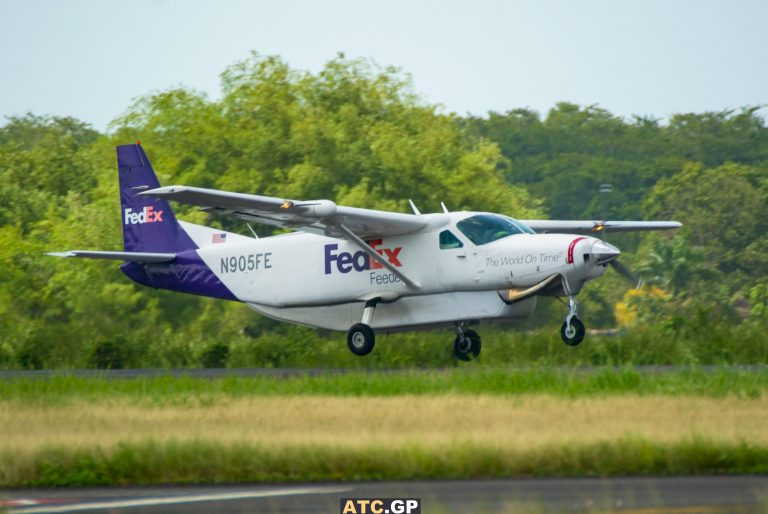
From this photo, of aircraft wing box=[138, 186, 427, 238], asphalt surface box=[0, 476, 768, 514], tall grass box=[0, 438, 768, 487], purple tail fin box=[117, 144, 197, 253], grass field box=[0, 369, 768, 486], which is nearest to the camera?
asphalt surface box=[0, 476, 768, 514]

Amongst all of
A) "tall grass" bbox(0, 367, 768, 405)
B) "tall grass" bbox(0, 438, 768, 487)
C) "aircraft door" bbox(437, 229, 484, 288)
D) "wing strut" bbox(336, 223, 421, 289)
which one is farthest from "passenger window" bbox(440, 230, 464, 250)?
"tall grass" bbox(0, 438, 768, 487)

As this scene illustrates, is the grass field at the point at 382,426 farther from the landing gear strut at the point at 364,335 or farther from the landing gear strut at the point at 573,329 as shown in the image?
the landing gear strut at the point at 364,335

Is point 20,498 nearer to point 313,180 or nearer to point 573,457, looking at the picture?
point 573,457

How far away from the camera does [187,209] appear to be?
137ft

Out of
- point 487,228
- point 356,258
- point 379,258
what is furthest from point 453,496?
point 356,258

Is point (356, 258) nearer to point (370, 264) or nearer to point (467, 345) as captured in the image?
point (370, 264)

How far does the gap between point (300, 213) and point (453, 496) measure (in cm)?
1216

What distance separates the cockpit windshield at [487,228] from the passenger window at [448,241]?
192 millimetres

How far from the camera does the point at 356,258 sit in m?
24.4

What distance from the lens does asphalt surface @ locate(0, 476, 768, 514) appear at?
32.3ft

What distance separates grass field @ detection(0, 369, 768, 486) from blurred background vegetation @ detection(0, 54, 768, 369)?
4850 millimetres

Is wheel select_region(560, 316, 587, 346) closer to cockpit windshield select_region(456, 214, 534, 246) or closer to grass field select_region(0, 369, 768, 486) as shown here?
cockpit windshield select_region(456, 214, 534, 246)

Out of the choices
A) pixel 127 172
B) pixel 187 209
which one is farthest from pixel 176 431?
pixel 187 209

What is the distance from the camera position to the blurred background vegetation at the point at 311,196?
25.9 meters
